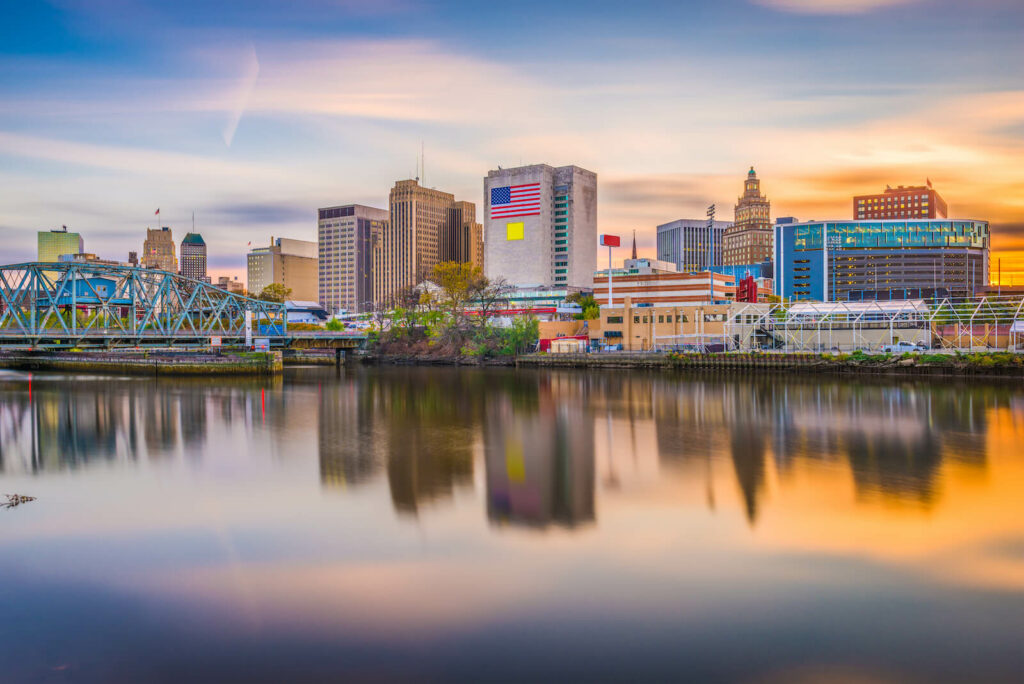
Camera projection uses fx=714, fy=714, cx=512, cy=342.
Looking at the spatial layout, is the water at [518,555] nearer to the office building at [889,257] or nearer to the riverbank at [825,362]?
→ the riverbank at [825,362]

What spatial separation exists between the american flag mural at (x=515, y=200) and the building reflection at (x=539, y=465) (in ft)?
454

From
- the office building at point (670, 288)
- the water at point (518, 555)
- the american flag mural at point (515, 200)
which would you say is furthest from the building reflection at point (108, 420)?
the american flag mural at point (515, 200)

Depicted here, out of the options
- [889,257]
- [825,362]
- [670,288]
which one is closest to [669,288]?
[670,288]

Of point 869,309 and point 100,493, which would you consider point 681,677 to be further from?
point 869,309

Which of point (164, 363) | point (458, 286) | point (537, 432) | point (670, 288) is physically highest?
point (458, 286)

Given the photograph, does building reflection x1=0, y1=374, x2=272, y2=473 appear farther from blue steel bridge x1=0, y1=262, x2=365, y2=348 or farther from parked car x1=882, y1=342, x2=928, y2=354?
parked car x1=882, y1=342, x2=928, y2=354

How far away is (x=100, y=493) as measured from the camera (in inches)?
737

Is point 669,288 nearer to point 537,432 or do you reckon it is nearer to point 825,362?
point 825,362

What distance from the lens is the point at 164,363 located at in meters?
66.2

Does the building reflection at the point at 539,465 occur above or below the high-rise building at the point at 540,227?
below

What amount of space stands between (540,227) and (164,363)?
117 m

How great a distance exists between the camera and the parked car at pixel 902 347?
61591mm

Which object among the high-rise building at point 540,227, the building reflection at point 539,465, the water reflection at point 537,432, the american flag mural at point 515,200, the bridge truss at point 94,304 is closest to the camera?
the building reflection at point 539,465

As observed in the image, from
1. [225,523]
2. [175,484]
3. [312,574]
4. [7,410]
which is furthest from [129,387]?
[312,574]
